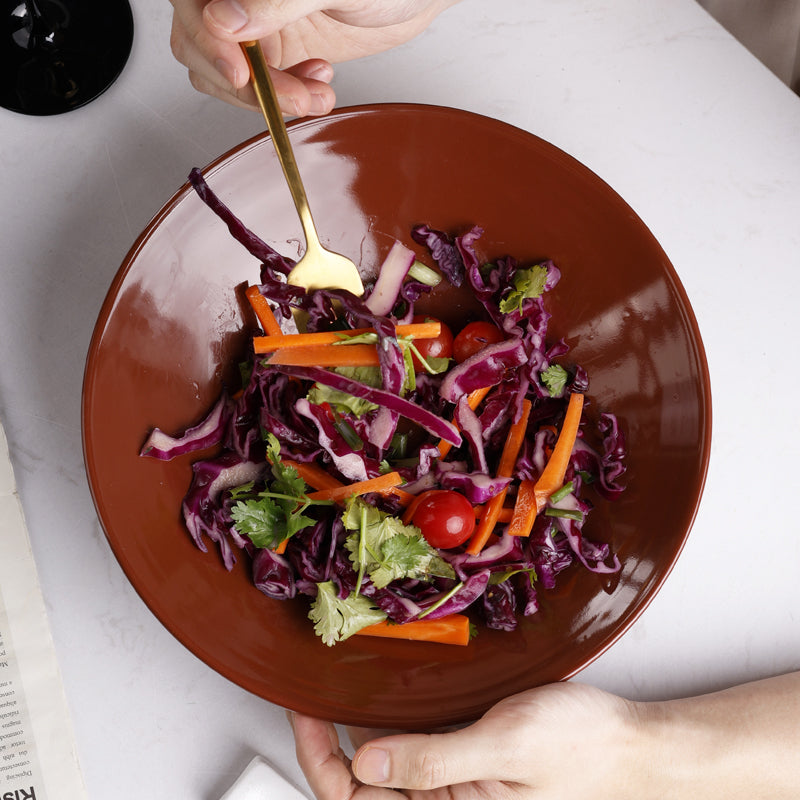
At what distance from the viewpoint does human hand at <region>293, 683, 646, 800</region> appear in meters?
1.39

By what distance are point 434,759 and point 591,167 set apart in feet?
4.26

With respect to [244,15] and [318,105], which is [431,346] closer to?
[318,105]

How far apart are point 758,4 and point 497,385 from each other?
133 cm

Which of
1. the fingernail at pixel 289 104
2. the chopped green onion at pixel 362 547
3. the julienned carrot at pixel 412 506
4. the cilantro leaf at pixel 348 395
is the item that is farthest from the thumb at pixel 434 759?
the fingernail at pixel 289 104

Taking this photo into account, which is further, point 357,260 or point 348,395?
point 357,260

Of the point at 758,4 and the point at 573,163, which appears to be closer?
the point at 573,163

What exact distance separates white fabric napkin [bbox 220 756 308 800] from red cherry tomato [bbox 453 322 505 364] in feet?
3.27

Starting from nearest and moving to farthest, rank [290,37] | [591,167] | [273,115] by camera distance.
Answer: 1. [273,115]
2. [290,37]
3. [591,167]

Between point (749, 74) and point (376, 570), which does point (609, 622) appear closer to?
point (376, 570)

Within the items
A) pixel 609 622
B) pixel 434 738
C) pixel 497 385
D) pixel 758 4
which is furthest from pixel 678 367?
pixel 758 4

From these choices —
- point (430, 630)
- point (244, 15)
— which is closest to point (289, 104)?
point (244, 15)

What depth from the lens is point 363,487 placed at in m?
1.46

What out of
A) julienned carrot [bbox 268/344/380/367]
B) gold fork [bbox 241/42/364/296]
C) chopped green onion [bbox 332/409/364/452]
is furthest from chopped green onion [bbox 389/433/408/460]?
gold fork [bbox 241/42/364/296]

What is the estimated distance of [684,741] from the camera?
170 cm
